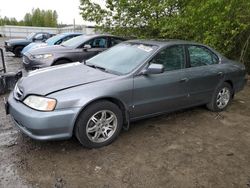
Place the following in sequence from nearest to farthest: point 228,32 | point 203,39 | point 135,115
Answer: point 135,115, point 228,32, point 203,39

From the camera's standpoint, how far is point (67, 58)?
7832mm

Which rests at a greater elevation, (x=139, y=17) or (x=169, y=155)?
(x=139, y=17)

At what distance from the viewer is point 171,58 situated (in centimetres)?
454

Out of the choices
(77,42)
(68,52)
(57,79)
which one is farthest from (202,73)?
(77,42)

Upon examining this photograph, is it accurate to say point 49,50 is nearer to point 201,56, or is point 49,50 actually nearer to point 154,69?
point 201,56

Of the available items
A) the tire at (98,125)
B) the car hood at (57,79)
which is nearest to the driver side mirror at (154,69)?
the car hood at (57,79)

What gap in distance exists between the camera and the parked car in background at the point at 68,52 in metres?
7.61

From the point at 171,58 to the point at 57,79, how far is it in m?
1.95

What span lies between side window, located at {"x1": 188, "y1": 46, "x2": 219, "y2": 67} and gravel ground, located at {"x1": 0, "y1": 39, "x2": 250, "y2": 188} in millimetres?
1151

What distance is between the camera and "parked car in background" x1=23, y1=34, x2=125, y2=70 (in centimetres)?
761

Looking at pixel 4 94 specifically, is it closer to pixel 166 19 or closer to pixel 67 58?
pixel 67 58

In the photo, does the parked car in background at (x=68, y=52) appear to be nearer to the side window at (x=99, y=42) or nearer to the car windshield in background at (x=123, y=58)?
the side window at (x=99, y=42)

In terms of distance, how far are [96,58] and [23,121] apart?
1.94m

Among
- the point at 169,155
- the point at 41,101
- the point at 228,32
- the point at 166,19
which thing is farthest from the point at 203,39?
the point at 41,101
